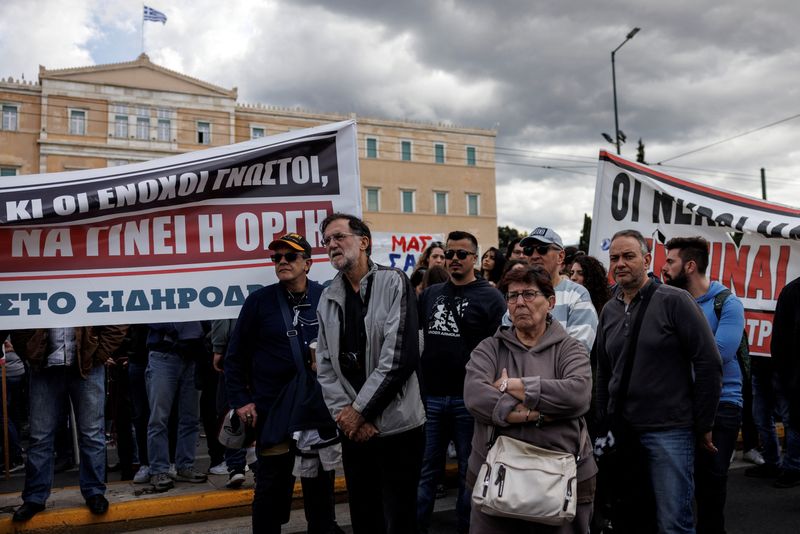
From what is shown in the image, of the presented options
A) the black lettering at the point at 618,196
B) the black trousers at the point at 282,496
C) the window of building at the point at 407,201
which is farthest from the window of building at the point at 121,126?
the black trousers at the point at 282,496

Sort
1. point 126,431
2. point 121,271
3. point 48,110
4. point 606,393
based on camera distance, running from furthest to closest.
A: 1. point 48,110
2. point 126,431
3. point 121,271
4. point 606,393

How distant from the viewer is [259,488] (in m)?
4.00

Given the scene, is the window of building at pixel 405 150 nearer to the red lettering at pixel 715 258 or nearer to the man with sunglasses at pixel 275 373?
the red lettering at pixel 715 258

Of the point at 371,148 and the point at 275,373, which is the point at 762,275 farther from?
the point at 371,148

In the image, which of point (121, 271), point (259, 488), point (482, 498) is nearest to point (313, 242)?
point (121, 271)

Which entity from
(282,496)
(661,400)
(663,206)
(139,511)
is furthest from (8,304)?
(663,206)

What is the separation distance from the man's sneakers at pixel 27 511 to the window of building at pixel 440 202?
3999cm

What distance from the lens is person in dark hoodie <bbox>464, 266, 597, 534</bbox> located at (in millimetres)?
2961

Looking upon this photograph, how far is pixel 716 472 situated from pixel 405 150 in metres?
40.7

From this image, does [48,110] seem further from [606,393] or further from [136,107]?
[606,393]

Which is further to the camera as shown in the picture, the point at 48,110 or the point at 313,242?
the point at 48,110

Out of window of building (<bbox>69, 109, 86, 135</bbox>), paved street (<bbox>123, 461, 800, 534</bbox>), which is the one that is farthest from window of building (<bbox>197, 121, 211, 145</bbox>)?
paved street (<bbox>123, 461, 800, 534</bbox>)

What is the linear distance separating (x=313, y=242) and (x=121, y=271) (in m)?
1.36

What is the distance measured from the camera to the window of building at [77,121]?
36.9 meters
